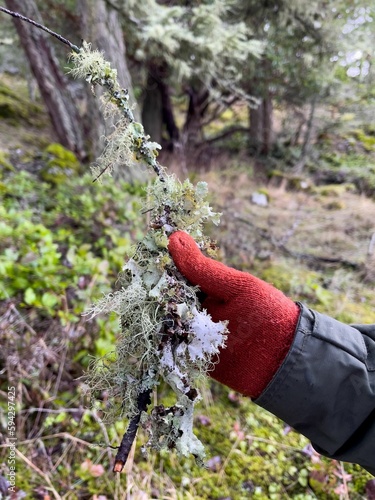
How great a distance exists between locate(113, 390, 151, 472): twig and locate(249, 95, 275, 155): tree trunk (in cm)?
845

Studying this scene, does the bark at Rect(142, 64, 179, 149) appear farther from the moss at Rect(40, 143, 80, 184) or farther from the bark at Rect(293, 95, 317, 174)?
the moss at Rect(40, 143, 80, 184)

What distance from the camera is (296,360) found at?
3.59ft

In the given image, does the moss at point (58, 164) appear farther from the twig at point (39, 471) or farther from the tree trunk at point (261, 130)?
the tree trunk at point (261, 130)

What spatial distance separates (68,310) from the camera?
220 cm

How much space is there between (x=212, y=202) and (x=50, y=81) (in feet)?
8.95

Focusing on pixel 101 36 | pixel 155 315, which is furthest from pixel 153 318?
pixel 101 36

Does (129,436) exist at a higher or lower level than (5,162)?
lower

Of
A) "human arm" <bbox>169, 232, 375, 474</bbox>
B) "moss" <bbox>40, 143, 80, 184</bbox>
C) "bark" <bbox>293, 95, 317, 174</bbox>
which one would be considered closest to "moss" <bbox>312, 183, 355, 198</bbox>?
"bark" <bbox>293, 95, 317, 174</bbox>

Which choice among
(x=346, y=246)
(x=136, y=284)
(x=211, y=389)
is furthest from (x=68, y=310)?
(x=346, y=246)

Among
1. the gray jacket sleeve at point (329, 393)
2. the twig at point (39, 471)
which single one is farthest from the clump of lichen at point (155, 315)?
the twig at point (39, 471)

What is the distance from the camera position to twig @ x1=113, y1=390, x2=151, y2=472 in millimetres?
935

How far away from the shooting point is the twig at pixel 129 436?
935 millimetres

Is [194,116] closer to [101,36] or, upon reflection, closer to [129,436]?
[101,36]

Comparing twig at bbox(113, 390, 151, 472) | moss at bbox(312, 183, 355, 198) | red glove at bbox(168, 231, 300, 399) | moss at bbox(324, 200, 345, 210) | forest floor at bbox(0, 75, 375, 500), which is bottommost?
forest floor at bbox(0, 75, 375, 500)
